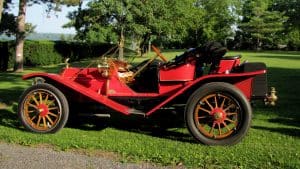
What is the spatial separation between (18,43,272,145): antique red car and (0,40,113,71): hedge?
2080 centimetres

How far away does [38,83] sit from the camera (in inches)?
317

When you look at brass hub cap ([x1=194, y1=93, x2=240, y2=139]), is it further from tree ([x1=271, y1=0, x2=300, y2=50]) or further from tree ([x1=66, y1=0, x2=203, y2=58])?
tree ([x1=271, y1=0, x2=300, y2=50])

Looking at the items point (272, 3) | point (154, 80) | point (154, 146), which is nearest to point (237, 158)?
point (154, 146)

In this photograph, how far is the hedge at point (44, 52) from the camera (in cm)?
2862

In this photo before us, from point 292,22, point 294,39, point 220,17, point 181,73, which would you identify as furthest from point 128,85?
point 220,17

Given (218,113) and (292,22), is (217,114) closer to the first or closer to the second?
(218,113)

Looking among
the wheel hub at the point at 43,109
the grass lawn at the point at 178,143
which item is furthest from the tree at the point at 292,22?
the wheel hub at the point at 43,109

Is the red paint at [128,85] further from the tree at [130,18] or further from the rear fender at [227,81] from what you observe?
the tree at [130,18]

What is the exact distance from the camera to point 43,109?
311 inches

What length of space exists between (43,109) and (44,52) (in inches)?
989

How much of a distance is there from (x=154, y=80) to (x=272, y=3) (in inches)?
3604

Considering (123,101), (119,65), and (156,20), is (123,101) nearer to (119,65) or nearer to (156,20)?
(119,65)

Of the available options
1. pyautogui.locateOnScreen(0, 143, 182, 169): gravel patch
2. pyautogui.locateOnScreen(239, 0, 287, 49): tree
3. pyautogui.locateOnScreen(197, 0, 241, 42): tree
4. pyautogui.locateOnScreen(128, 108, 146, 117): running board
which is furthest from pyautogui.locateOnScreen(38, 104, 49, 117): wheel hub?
pyautogui.locateOnScreen(197, 0, 241, 42): tree

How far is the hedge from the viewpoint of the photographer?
28625 mm
